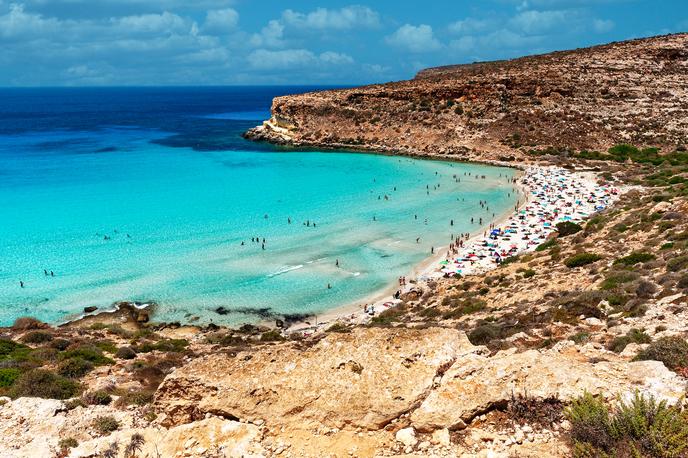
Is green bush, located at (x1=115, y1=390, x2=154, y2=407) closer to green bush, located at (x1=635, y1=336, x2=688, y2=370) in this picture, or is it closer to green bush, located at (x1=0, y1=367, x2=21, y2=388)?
green bush, located at (x1=0, y1=367, x2=21, y2=388)

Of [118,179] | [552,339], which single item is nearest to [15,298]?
[552,339]

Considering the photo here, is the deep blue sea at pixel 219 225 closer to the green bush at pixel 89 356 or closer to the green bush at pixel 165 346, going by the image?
the green bush at pixel 165 346

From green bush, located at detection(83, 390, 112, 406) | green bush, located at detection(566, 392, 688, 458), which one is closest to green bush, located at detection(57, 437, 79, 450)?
green bush, located at detection(83, 390, 112, 406)

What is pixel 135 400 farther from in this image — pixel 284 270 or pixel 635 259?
pixel 284 270

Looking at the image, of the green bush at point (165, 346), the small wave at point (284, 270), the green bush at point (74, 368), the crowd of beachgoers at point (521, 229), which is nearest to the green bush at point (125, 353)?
the green bush at point (165, 346)

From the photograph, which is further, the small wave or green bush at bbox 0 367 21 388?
the small wave

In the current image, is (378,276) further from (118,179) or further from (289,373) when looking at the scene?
(118,179)
